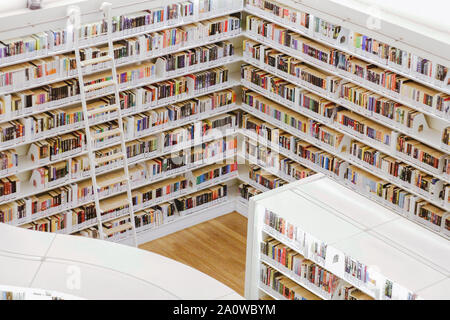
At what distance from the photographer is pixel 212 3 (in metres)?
8.09

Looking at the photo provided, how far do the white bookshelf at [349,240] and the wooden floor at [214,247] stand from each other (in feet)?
4.82

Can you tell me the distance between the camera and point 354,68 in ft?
24.3

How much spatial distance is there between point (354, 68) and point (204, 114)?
5.93ft

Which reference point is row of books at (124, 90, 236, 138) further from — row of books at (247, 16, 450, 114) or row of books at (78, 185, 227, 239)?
row of books at (78, 185, 227, 239)

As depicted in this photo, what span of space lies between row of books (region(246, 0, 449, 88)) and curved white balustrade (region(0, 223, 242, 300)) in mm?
2993

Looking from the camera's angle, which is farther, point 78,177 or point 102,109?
point 78,177

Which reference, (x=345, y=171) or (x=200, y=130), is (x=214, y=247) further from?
A: (x=345, y=171)

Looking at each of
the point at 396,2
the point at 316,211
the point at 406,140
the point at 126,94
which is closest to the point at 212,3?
the point at 126,94

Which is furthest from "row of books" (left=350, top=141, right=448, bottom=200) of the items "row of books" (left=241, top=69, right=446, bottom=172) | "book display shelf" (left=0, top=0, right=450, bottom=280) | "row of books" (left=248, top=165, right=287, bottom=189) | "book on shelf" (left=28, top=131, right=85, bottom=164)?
"book on shelf" (left=28, top=131, right=85, bottom=164)

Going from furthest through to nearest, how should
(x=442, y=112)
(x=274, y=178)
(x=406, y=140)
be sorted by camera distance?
1. (x=274, y=178)
2. (x=406, y=140)
3. (x=442, y=112)

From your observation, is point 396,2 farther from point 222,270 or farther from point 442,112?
point 222,270

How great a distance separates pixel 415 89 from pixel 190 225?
308 centimetres

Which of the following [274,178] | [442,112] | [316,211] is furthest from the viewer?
[274,178]

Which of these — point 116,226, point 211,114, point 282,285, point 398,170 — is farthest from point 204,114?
point 282,285
